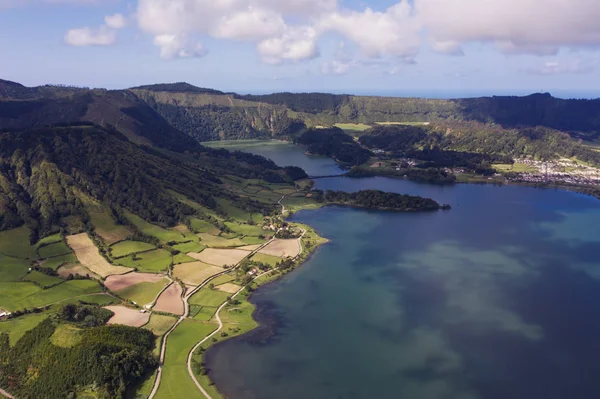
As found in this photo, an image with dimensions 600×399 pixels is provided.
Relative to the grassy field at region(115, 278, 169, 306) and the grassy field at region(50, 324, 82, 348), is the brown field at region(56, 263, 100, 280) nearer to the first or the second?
the grassy field at region(115, 278, 169, 306)

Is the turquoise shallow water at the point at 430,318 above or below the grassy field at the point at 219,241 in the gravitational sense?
below

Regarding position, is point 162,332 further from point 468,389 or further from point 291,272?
point 468,389

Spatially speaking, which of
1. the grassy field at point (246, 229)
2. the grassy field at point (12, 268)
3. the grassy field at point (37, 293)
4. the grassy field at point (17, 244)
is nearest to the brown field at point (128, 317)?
the grassy field at point (37, 293)

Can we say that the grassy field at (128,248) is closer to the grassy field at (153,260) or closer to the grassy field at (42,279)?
the grassy field at (153,260)

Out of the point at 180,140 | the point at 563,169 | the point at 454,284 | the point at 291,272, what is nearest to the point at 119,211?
the point at 291,272

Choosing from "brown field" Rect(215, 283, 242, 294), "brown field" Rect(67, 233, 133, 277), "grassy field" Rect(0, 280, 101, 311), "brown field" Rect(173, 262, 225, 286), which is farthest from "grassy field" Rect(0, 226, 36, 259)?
"brown field" Rect(215, 283, 242, 294)
